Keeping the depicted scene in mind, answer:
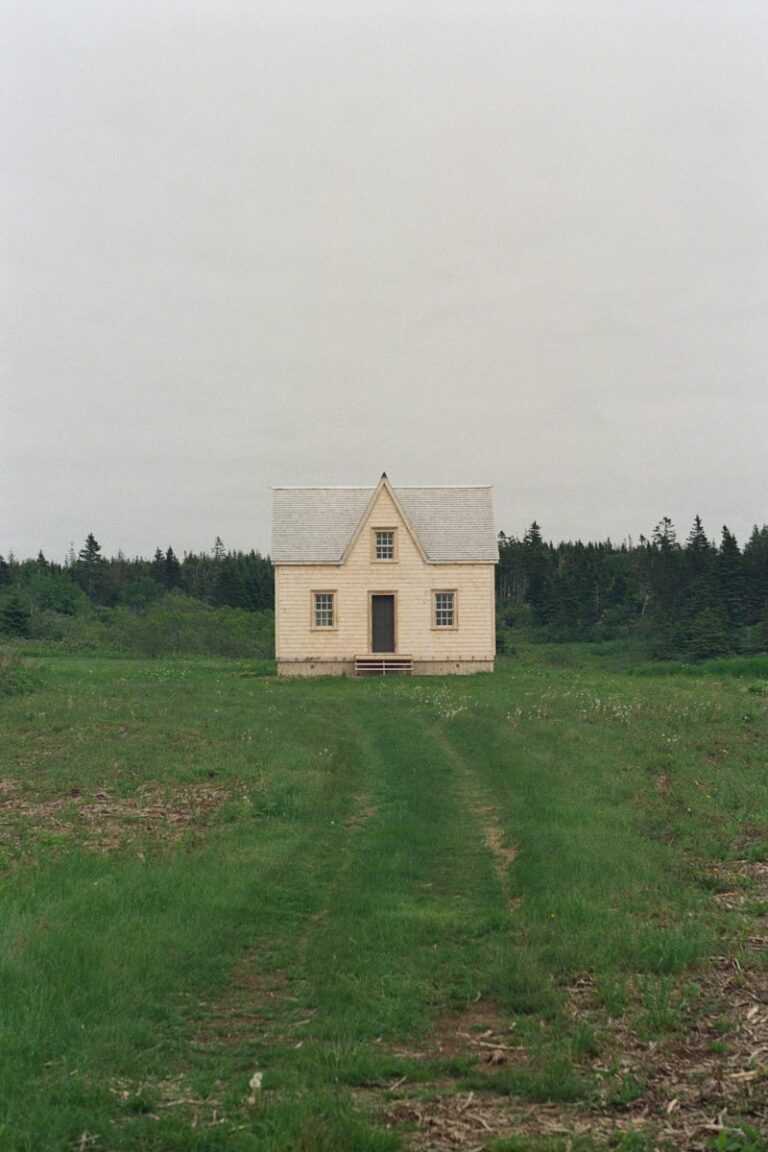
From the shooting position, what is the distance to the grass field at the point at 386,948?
607cm

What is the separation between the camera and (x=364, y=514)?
4234 cm

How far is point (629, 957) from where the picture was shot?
344 inches

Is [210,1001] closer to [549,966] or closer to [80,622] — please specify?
[549,966]

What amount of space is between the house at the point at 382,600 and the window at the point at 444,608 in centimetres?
4

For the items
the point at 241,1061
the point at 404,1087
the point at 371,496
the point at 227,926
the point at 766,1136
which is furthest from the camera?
the point at 371,496

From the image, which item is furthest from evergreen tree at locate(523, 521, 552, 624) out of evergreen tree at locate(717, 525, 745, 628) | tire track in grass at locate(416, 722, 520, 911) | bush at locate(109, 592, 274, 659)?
tire track in grass at locate(416, 722, 520, 911)

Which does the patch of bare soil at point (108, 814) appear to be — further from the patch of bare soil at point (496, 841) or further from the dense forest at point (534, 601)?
the dense forest at point (534, 601)

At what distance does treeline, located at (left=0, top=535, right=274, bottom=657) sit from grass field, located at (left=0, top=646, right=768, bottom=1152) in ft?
128

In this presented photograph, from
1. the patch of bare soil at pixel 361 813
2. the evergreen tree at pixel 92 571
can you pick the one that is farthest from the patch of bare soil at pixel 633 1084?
the evergreen tree at pixel 92 571

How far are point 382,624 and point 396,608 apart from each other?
875 millimetres

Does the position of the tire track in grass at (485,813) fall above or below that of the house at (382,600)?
below

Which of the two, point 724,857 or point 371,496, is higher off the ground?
point 371,496

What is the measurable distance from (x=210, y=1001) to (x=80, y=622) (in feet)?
197

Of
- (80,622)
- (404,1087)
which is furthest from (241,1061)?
(80,622)
